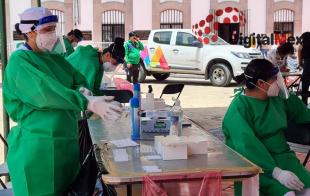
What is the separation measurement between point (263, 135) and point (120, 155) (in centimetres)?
102

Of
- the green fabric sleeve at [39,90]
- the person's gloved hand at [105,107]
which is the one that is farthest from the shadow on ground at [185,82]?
the person's gloved hand at [105,107]

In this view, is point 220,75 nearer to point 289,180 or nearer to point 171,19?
point 289,180

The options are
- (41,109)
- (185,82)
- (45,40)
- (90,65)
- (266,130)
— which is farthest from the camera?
(185,82)

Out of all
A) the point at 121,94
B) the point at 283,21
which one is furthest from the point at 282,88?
the point at 283,21

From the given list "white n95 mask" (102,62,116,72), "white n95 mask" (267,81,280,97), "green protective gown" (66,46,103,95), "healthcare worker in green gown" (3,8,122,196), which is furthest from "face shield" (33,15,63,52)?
"white n95 mask" (102,62,116,72)

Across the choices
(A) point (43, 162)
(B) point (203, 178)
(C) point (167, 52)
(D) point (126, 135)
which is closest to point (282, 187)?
(B) point (203, 178)

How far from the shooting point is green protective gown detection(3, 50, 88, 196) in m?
2.98

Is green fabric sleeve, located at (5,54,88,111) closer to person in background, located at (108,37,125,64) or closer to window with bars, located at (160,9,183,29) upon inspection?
person in background, located at (108,37,125,64)

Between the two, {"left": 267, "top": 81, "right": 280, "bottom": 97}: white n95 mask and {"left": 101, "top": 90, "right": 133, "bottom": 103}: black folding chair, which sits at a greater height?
{"left": 267, "top": 81, "right": 280, "bottom": 97}: white n95 mask

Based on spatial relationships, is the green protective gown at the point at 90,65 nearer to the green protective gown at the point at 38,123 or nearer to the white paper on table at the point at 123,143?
the white paper on table at the point at 123,143

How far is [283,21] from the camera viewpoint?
29.3m

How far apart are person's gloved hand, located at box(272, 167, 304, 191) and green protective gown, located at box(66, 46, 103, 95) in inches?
95.7

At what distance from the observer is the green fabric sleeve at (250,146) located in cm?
335

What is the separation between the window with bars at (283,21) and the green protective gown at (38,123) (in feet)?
88.1
